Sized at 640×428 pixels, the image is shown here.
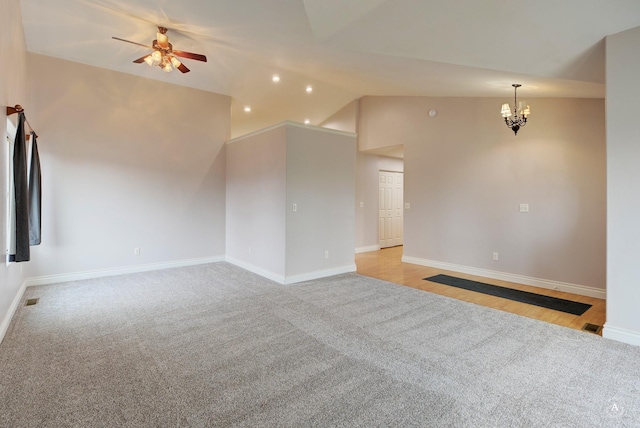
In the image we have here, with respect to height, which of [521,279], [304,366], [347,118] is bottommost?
[304,366]

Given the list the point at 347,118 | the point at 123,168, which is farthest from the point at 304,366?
the point at 347,118

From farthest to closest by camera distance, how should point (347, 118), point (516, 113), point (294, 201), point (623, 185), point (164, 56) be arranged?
1. point (347, 118)
2. point (294, 201)
3. point (516, 113)
4. point (164, 56)
5. point (623, 185)

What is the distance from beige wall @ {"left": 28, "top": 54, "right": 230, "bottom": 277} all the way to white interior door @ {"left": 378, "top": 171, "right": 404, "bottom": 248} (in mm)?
4075

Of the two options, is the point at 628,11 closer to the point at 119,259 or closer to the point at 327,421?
the point at 327,421

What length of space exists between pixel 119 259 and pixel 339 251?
Answer: 3.72m

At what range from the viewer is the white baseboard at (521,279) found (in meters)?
4.31

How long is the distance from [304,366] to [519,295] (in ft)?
11.2

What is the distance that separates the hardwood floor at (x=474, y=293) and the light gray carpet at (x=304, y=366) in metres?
0.33

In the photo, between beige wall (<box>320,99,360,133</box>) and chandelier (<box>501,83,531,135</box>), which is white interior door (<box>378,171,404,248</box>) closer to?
beige wall (<box>320,99,360,133</box>)

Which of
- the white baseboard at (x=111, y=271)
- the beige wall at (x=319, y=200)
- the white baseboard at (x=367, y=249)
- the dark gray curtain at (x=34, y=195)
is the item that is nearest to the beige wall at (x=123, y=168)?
the white baseboard at (x=111, y=271)

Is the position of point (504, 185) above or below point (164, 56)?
below

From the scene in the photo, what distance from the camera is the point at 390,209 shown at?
8.55 meters

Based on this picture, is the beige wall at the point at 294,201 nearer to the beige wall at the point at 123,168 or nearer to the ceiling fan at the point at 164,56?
the beige wall at the point at 123,168

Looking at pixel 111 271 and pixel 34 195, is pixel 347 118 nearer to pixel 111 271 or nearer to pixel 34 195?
pixel 111 271
